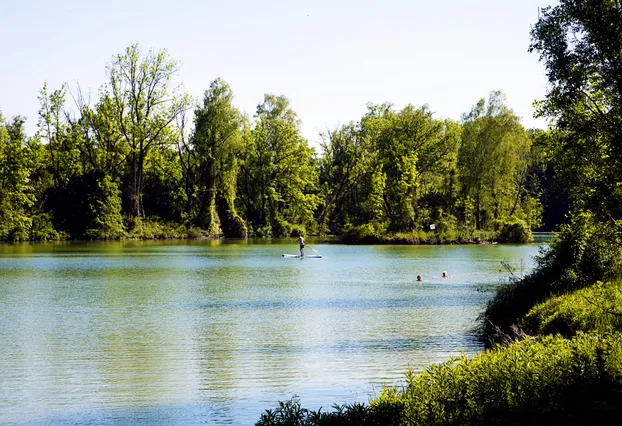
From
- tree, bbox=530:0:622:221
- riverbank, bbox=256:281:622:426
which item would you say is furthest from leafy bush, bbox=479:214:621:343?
riverbank, bbox=256:281:622:426

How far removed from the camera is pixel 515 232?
88.3 metres

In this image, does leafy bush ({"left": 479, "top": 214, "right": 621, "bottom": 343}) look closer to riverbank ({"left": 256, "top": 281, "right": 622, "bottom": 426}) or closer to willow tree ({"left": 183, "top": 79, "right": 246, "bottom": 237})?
riverbank ({"left": 256, "top": 281, "right": 622, "bottom": 426})

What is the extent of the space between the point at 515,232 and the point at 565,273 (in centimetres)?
6744

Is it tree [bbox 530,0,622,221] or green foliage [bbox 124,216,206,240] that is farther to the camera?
green foliage [bbox 124,216,206,240]

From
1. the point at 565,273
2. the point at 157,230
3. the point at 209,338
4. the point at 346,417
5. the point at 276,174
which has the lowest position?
the point at 209,338

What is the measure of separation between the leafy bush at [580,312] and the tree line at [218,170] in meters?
66.1

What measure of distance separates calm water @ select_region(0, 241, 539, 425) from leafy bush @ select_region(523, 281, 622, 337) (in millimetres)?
1848

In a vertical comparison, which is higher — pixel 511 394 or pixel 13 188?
pixel 13 188

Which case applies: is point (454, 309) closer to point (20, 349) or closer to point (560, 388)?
point (20, 349)

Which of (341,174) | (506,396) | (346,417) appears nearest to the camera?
(346,417)

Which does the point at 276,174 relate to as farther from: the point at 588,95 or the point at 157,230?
the point at 588,95

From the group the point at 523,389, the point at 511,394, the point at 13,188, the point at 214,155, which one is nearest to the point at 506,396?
the point at 511,394

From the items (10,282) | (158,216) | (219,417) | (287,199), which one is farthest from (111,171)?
(219,417)

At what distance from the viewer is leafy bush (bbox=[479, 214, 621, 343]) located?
73.0ft
